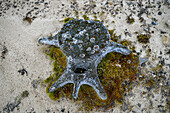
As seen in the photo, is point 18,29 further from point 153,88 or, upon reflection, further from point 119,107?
point 153,88

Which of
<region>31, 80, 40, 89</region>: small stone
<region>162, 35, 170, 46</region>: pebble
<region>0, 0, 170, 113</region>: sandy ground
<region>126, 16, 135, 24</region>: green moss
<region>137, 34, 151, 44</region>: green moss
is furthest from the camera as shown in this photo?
<region>126, 16, 135, 24</region>: green moss

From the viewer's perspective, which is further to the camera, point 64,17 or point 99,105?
point 64,17

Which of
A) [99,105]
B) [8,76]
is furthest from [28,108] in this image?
[99,105]

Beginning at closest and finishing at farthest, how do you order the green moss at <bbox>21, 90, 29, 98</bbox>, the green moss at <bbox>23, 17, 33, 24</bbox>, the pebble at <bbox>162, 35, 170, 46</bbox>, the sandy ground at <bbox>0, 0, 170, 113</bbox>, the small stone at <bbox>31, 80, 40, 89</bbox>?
the sandy ground at <bbox>0, 0, 170, 113</bbox>
the green moss at <bbox>21, 90, 29, 98</bbox>
the small stone at <bbox>31, 80, 40, 89</bbox>
the pebble at <bbox>162, 35, 170, 46</bbox>
the green moss at <bbox>23, 17, 33, 24</bbox>

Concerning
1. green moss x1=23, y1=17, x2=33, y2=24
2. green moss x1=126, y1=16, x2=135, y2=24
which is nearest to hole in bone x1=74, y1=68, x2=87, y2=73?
green moss x1=126, y1=16, x2=135, y2=24

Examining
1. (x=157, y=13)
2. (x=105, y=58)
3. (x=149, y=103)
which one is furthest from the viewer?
(x=157, y=13)

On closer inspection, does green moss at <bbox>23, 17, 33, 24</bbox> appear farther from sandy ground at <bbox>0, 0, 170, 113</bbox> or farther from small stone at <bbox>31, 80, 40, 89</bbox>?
small stone at <bbox>31, 80, 40, 89</bbox>

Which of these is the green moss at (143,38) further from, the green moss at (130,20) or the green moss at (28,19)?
the green moss at (28,19)

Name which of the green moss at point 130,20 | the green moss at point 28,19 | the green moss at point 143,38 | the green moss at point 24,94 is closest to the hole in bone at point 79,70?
the green moss at point 24,94

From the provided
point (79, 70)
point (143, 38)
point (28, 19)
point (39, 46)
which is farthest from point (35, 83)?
point (143, 38)
